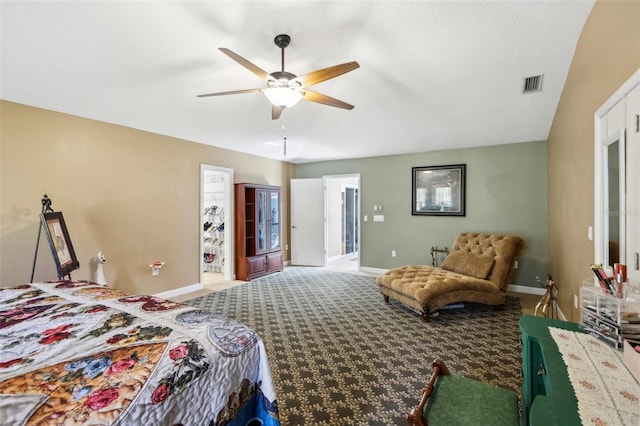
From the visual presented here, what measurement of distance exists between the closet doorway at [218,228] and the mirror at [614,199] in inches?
198

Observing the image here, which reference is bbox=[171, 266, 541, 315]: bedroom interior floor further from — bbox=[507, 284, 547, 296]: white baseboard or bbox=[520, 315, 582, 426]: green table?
→ bbox=[520, 315, 582, 426]: green table

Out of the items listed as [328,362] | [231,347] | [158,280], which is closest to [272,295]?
[158,280]

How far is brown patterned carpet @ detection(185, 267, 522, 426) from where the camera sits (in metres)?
2.02

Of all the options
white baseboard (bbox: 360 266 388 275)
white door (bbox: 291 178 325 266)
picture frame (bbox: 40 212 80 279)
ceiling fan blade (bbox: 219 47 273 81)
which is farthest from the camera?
white door (bbox: 291 178 325 266)

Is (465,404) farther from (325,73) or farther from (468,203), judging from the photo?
(468,203)

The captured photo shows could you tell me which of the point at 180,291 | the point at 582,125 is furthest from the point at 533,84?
the point at 180,291

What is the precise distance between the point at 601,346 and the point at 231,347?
5.07 ft

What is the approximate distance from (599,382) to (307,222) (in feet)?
19.5

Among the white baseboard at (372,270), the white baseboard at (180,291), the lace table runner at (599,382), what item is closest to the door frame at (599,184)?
the lace table runner at (599,382)

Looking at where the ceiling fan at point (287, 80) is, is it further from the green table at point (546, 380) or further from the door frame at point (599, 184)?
the green table at point (546, 380)

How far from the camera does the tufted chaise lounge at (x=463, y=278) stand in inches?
137

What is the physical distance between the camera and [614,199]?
173cm

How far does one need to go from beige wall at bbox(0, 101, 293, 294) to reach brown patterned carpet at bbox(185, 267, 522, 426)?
0.96m

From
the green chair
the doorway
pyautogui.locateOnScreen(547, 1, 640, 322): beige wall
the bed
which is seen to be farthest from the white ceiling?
the doorway
